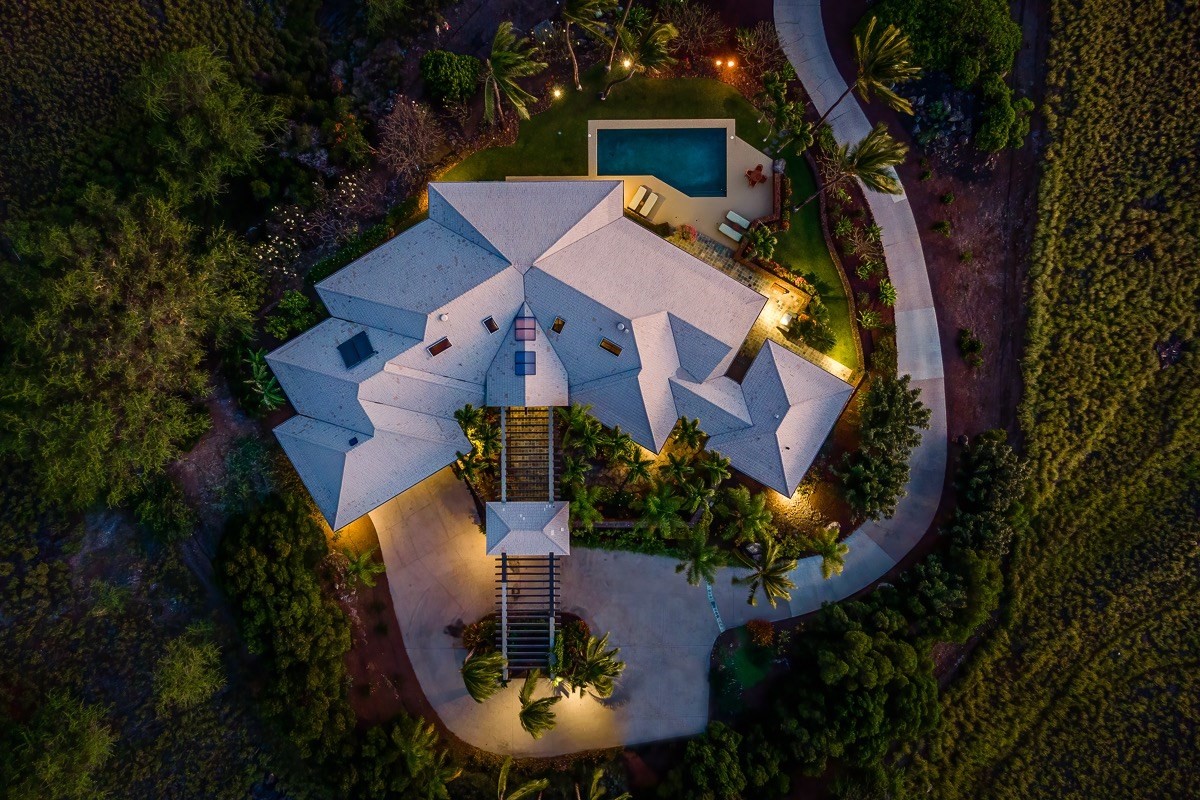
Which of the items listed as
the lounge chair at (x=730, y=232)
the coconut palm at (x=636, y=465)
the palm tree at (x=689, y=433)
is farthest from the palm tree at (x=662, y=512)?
the lounge chair at (x=730, y=232)

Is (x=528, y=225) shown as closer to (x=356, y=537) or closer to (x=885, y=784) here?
(x=356, y=537)

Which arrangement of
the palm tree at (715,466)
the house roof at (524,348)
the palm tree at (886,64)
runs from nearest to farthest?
1. the palm tree at (886,64)
2. the palm tree at (715,466)
3. the house roof at (524,348)

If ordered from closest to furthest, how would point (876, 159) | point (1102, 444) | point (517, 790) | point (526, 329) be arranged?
1. point (876, 159)
2. point (517, 790)
3. point (526, 329)
4. point (1102, 444)

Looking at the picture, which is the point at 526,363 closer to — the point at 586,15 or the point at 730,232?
the point at 730,232

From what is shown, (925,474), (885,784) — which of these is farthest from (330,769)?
(925,474)

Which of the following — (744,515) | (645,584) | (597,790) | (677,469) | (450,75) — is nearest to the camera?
(677,469)

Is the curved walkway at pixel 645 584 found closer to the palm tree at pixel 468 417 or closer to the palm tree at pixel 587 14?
the palm tree at pixel 468 417

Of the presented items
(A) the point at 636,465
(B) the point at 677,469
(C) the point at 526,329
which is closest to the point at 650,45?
(C) the point at 526,329
